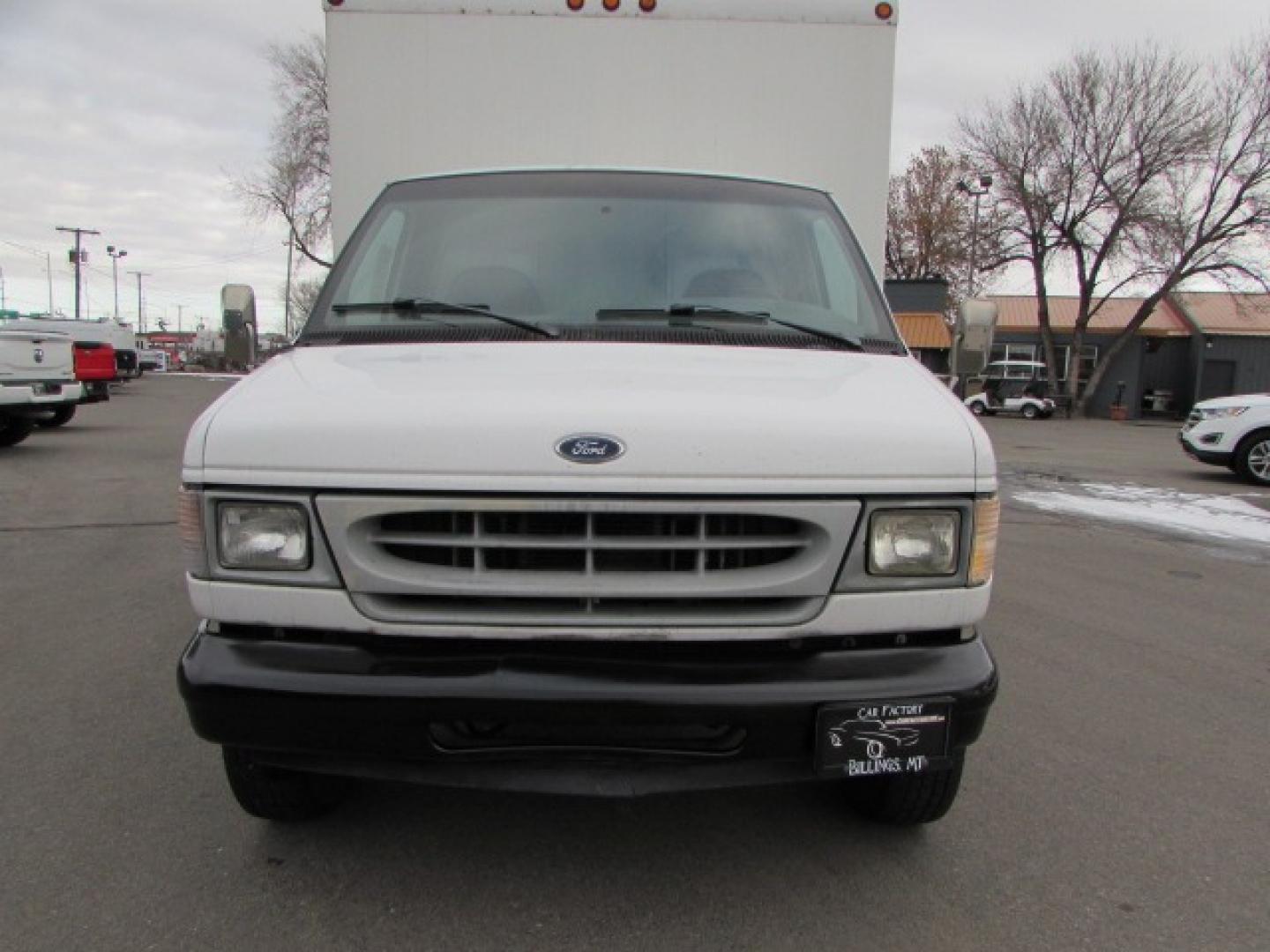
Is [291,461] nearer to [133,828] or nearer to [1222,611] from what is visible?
[133,828]

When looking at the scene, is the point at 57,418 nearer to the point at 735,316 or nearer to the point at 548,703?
the point at 735,316

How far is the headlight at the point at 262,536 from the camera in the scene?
219cm

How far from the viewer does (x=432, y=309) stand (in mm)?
2982

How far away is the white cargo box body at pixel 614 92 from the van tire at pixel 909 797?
249 centimetres

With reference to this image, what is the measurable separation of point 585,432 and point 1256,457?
12.3 metres

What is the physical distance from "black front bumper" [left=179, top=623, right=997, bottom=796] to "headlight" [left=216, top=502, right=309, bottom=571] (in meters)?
0.19

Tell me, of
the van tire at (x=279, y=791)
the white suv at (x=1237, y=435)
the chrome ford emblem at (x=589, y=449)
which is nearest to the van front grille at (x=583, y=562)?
the chrome ford emblem at (x=589, y=449)

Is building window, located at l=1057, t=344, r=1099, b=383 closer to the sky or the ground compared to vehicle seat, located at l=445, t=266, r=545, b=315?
closer to the sky

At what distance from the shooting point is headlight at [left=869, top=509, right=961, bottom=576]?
7.27ft

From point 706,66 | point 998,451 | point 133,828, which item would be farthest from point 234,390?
point 998,451

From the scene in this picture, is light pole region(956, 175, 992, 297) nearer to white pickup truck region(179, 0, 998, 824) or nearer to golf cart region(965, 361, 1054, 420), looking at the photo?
golf cart region(965, 361, 1054, 420)

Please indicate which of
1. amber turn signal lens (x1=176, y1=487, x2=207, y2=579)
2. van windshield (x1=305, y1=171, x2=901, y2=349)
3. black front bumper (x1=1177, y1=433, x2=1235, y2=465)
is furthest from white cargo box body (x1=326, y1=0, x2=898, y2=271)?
black front bumper (x1=1177, y1=433, x2=1235, y2=465)

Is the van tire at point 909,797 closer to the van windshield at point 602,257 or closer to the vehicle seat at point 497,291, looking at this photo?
the van windshield at point 602,257

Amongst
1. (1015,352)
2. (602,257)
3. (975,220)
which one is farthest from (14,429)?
(1015,352)
